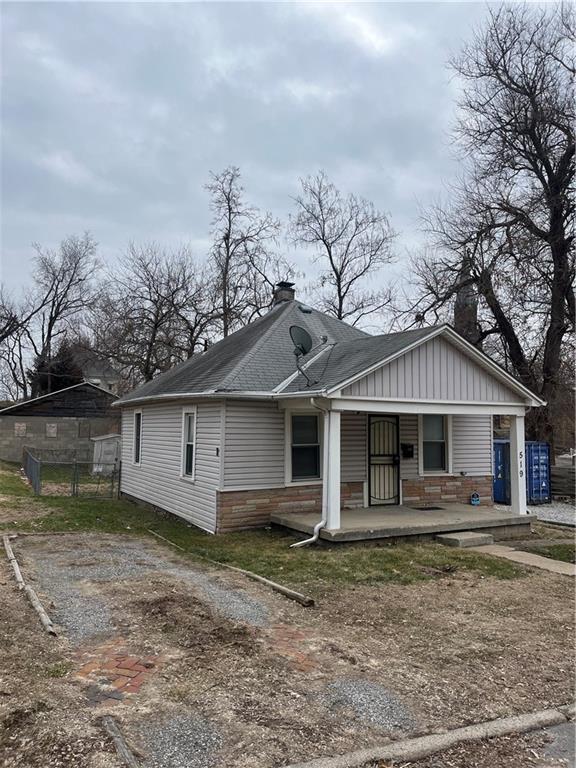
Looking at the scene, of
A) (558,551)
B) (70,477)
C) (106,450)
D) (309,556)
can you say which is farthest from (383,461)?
(70,477)

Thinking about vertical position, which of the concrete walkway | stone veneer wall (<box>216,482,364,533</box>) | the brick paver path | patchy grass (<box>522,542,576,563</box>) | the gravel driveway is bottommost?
the gravel driveway

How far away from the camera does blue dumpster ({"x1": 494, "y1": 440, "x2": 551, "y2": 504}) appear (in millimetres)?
15562

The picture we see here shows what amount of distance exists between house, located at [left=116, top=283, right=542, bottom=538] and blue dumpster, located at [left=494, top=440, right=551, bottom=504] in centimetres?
302

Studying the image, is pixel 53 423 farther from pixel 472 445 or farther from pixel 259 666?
pixel 259 666

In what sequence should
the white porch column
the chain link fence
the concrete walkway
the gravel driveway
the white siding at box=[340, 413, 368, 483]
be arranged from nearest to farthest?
the concrete walkway
the white porch column
the white siding at box=[340, 413, 368, 483]
the gravel driveway
the chain link fence

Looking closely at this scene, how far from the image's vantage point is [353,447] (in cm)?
1116

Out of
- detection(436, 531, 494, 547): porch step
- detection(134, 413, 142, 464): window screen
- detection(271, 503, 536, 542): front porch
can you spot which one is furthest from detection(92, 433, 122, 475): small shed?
detection(436, 531, 494, 547): porch step

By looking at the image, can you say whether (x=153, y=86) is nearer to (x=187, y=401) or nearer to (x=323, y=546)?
(x=187, y=401)

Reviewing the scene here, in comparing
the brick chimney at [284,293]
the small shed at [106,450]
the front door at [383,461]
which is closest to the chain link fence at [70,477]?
the small shed at [106,450]

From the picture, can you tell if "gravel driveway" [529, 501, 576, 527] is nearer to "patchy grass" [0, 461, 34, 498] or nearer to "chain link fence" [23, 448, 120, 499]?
"chain link fence" [23, 448, 120, 499]

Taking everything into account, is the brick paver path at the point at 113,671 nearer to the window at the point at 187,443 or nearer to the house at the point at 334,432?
the house at the point at 334,432

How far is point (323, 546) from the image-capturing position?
8.77 metres

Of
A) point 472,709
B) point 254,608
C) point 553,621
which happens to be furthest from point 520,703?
point 254,608

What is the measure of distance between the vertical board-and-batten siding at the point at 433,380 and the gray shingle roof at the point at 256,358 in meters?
2.15
